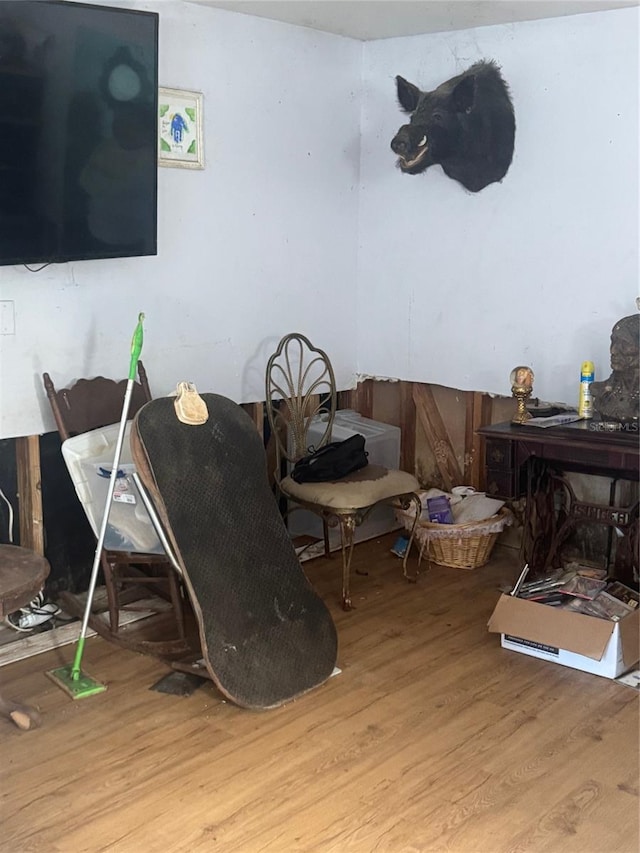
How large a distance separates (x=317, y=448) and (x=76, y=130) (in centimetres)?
→ 185

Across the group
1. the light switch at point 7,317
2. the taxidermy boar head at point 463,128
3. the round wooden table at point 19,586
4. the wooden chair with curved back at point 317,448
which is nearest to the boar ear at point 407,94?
the taxidermy boar head at point 463,128

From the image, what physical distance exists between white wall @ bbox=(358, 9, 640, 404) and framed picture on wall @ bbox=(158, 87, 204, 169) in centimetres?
111

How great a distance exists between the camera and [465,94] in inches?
176

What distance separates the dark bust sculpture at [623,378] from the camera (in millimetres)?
3783

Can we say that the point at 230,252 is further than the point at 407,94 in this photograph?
No

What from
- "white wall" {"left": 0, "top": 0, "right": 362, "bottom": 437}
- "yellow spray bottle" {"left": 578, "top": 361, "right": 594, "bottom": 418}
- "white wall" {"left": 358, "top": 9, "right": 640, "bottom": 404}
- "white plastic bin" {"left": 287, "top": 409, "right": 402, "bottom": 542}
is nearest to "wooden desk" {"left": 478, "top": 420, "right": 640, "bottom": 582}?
"yellow spray bottle" {"left": 578, "top": 361, "right": 594, "bottom": 418}

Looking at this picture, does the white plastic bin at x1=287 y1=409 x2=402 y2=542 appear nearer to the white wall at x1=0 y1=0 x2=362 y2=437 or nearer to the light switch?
the white wall at x1=0 y1=0 x2=362 y2=437

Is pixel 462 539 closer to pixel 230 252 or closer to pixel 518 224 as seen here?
pixel 518 224

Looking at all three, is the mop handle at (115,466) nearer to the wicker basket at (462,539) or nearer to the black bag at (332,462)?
the black bag at (332,462)

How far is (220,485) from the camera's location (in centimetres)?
349

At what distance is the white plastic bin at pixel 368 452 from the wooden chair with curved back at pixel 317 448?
0.23 feet

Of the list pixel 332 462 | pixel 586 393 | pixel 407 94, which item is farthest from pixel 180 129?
pixel 586 393

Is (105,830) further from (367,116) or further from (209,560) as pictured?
(367,116)

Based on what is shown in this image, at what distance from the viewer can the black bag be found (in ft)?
13.5
